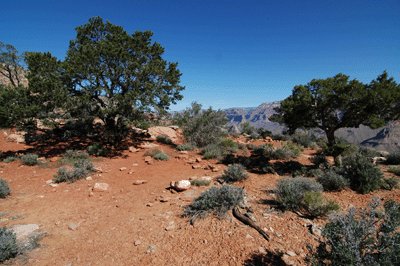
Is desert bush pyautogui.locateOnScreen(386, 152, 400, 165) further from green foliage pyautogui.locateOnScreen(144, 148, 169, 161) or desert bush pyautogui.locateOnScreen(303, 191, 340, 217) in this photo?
green foliage pyautogui.locateOnScreen(144, 148, 169, 161)

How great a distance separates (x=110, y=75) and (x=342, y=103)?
12956mm

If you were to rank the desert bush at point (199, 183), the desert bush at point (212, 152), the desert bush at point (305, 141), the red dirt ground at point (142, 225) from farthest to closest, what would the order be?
the desert bush at point (305, 141) < the desert bush at point (212, 152) < the desert bush at point (199, 183) < the red dirt ground at point (142, 225)

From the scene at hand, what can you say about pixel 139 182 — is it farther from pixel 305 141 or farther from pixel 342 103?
pixel 305 141

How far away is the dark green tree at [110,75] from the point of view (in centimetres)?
1003

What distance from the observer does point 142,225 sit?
16.2ft

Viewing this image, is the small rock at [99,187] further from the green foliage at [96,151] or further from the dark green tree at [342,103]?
the dark green tree at [342,103]

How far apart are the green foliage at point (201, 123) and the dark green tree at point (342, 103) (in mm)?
7279

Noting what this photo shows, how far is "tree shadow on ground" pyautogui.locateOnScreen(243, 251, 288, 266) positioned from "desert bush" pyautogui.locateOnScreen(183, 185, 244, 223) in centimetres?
150

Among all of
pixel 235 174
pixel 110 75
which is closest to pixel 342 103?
pixel 235 174

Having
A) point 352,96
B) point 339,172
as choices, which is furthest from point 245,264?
point 352,96

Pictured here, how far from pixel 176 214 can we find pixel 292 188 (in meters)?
3.58

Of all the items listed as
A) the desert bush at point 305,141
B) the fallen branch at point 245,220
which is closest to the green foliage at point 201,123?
the desert bush at point 305,141

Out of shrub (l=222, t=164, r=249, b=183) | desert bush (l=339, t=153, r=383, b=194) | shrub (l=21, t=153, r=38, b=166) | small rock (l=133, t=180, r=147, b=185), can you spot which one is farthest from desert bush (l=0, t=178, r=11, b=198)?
desert bush (l=339, t=153, r=383, b=194)

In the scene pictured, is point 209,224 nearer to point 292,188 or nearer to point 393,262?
point 292,188
